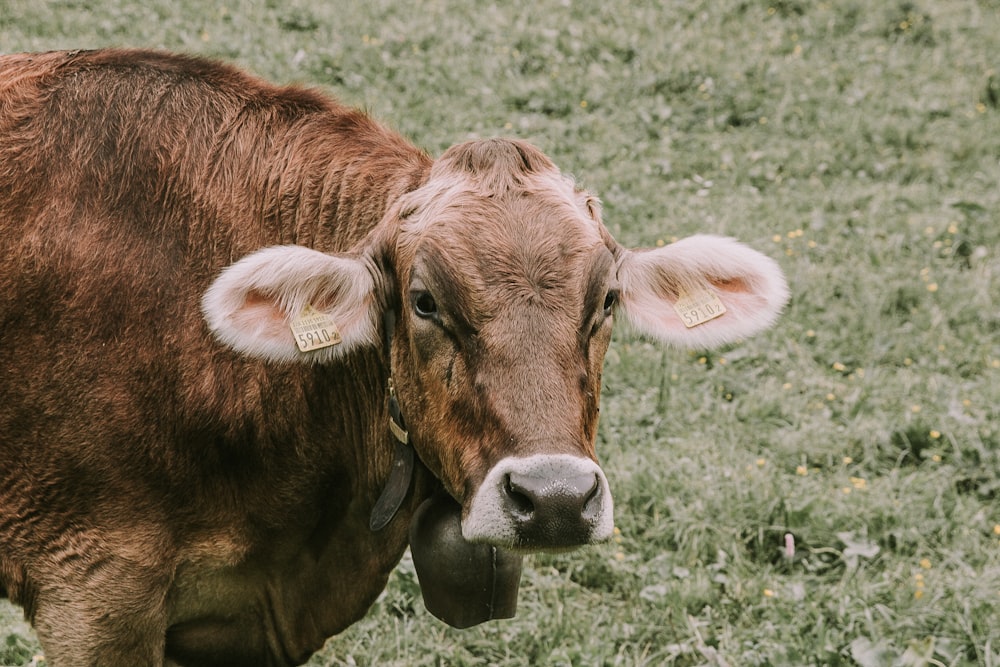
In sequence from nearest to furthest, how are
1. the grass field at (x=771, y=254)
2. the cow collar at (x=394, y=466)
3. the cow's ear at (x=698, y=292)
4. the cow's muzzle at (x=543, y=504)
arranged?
1. the cow's muzzle at (x=543, y=504)
2. the cow collar at (x=394, y=466)
3. the cow's ear at (x=698, y=292)
4. the grass field at (x=771, y=254)

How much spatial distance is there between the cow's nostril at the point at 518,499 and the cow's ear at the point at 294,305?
0.85 metres

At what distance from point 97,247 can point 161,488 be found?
0.82 meters

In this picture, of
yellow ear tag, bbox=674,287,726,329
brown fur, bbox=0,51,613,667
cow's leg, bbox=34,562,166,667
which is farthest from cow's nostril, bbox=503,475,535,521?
cow's leg, bbox=34,562,166,667

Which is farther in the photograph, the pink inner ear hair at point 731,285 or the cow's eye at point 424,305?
the pink inner ear hair at point 731,285

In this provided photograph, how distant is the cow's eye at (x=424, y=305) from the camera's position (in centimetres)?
334

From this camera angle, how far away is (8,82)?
13.1 feet

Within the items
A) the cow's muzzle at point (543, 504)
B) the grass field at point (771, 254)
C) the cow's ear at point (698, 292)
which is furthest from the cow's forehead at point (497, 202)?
the grass field at point (771, 254)

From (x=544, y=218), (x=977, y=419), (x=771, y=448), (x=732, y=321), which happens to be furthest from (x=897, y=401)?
(x=544, y=218)

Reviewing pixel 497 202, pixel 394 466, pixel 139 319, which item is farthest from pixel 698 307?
pixel 139 319

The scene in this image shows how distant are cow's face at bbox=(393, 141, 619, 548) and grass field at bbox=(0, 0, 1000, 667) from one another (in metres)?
1.83

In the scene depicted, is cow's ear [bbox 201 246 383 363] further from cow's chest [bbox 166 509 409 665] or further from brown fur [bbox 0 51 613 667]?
cow's chest [bbox 166 509 409 665]

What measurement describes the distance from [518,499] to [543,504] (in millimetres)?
100

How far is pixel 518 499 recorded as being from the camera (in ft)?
9.93

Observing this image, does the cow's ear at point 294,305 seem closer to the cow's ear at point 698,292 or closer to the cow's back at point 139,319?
the cow's back at point 139,319
